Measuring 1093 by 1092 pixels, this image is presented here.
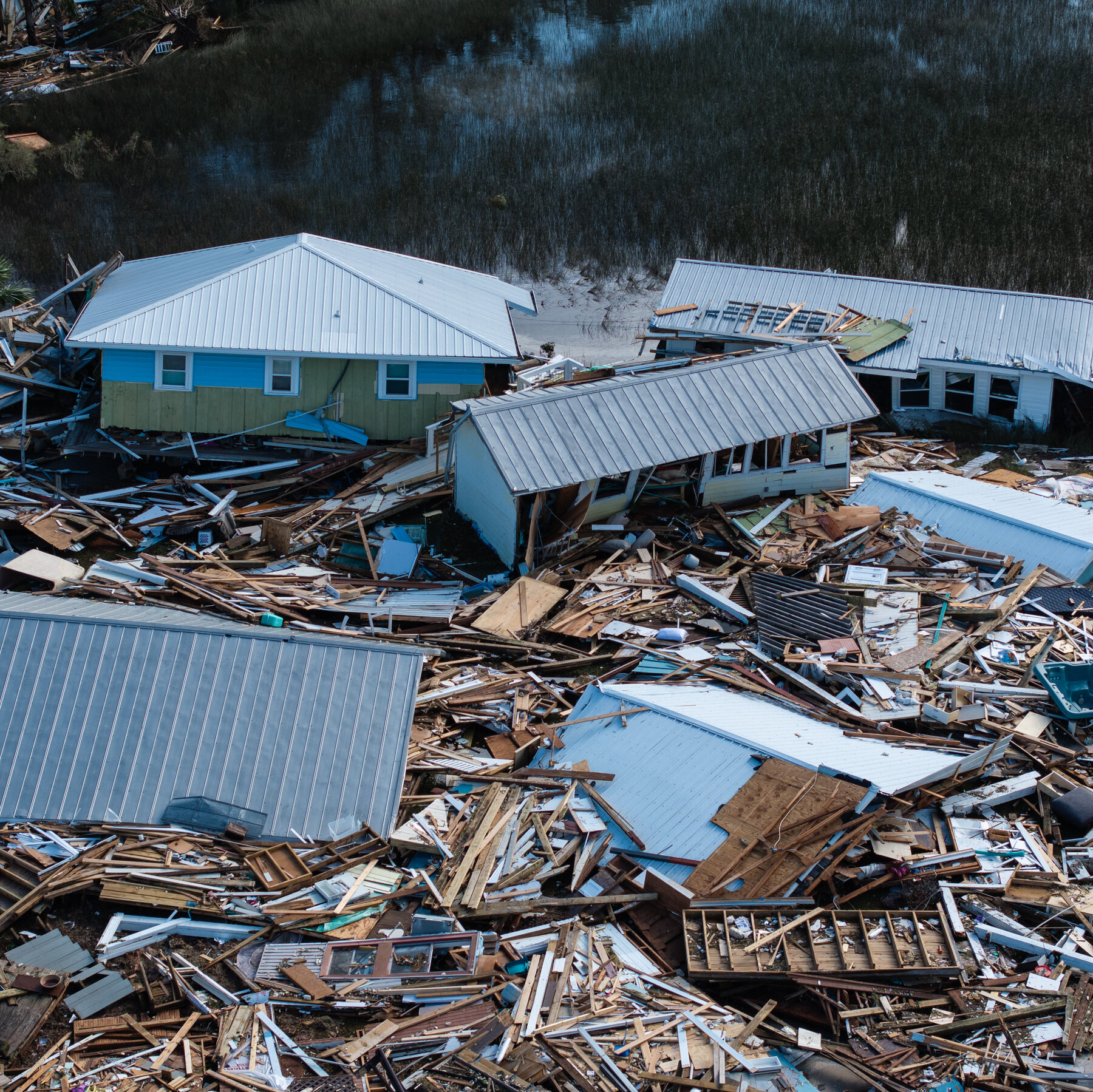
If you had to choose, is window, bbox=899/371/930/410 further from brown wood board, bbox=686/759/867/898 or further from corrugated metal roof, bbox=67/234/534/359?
brown wood board, bbox=686/759/867/898

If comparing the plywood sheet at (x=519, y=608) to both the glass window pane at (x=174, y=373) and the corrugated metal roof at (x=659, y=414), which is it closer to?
the corrugated metal roof at (x=659, y=414)

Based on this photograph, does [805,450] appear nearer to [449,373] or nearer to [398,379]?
[449,373]

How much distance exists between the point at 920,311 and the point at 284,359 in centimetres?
1694

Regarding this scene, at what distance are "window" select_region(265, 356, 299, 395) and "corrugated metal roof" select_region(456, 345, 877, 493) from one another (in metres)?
5.94

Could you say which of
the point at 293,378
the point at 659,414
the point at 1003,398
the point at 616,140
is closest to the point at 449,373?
the point at 293,378

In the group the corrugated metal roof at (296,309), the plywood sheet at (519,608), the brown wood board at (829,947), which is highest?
the corrugated metal roof at (296,309)

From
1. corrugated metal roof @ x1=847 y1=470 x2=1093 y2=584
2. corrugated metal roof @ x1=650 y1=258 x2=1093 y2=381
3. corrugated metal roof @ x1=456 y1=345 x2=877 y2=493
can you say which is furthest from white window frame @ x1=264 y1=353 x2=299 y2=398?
corrugated metal roof @ x1=847 y1=470 x2=1093 y2=584

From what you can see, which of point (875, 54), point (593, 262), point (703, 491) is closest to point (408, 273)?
point (593, 262)

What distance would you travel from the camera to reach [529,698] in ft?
61.0

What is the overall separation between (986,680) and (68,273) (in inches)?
1234

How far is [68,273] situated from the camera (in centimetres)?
3716

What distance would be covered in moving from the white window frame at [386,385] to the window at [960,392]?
13.9m

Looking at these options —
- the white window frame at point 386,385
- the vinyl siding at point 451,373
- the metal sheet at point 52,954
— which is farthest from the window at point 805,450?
the metal sheet at point 52,954

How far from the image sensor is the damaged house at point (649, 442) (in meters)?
22.6
